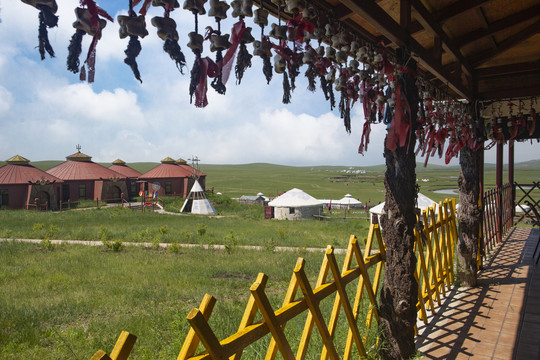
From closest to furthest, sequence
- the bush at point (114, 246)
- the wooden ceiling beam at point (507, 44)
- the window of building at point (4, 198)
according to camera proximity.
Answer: the wooden ceiling beam at point (507, 44)
the bush at point (114, 246)
the window of building at point (4, 198)

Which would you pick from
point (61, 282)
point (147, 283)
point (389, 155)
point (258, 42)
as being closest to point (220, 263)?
point (147, 283)

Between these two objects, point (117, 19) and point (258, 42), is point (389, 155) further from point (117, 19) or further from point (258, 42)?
point (117, 19)

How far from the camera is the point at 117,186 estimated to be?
1321 inches

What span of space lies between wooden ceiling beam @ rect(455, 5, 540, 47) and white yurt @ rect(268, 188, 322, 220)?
2239 cm

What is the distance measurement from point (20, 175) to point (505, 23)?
1316 inches

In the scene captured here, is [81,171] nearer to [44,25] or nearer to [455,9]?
[455,9]

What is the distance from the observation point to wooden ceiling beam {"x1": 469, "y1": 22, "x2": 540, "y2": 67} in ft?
13.3

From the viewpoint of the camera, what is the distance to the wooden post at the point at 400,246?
9.78 ft

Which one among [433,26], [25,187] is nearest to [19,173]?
[25,187]

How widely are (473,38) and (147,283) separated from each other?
310 inches

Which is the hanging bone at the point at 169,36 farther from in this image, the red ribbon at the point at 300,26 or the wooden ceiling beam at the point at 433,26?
the wooden ceiling beam at the point at 433,26

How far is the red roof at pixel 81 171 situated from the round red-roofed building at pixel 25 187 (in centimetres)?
298

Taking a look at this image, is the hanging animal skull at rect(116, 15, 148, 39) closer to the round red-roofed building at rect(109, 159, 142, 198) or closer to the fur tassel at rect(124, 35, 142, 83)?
the fur tassel at rect(124, 35, 142, 83)

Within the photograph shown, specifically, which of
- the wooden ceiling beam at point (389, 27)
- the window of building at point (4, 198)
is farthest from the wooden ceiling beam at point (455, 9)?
the window of building at point (4, 198)
